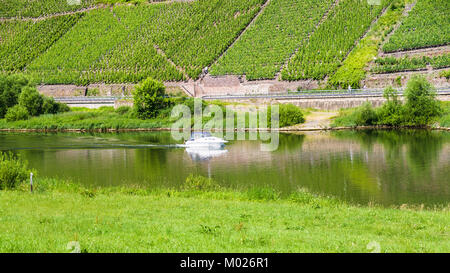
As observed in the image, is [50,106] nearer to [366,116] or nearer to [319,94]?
[319,94]

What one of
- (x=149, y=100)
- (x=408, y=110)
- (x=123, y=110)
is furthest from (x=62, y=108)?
(x=408, y=110)

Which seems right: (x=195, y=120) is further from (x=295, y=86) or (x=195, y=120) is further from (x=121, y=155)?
(x=121, y=155)

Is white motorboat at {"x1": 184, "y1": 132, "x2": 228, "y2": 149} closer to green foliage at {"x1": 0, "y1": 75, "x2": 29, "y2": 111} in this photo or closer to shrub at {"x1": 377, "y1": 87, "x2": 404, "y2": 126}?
shrub at {"x1": 377, "y1": 87, "x2": 404, "y2": 126}

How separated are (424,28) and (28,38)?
276ft

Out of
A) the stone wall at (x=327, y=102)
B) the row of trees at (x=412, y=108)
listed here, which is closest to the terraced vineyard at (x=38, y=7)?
the stone wall at (x=327, y=102)

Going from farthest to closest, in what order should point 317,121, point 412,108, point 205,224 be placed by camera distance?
point 317,121 < point 412,108 < point 205,224

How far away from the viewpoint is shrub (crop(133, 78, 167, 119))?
6931 centimetres

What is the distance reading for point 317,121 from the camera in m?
60.8

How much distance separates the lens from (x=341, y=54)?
254 ft

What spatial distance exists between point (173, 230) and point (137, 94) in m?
59.0

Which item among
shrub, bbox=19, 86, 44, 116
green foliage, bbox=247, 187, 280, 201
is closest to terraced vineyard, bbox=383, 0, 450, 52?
A: shrub, bbox=19, 86, 44, 116
